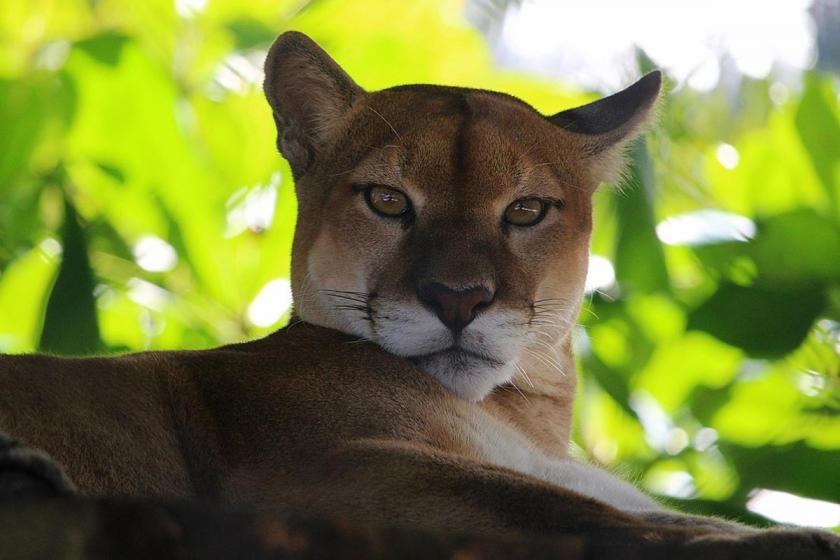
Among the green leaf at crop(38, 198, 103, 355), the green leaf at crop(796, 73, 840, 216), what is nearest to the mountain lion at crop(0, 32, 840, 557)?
the green leaf at crop(796, 73, 840, 216)

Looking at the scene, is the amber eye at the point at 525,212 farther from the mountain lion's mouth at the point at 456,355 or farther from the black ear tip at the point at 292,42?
the black ear tip at the point at 292,42

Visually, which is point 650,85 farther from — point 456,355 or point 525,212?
point 456,355

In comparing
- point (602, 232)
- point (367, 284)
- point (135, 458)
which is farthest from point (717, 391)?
point (135, 458)

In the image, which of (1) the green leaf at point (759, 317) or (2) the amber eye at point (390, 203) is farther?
(1) the green leaf at point (759, 317)

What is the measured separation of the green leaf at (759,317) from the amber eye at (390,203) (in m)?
1.86

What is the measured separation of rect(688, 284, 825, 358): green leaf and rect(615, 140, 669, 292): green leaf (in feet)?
0.94

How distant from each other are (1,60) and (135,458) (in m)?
3.77

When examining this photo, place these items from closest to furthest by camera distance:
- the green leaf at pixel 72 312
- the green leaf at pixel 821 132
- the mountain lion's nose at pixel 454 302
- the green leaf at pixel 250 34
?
1. the mountain lion's nose at pixel 454 302
2. the green leaf at pixel 72 312
3. the green leaf at pixel 821 132
4. the green leaf at pixel 250 34

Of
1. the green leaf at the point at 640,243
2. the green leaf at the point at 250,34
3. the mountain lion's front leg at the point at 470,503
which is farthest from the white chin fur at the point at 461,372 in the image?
the green leaf at the point at 250,34

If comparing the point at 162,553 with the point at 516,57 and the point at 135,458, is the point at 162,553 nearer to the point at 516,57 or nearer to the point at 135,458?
the point at 135,458

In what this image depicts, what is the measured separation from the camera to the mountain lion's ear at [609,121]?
443 centimetres

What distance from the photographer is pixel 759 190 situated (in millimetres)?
5789

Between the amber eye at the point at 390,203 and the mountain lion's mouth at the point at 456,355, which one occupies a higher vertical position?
the amber eye at the point at 390,203

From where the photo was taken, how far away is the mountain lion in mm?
2922
